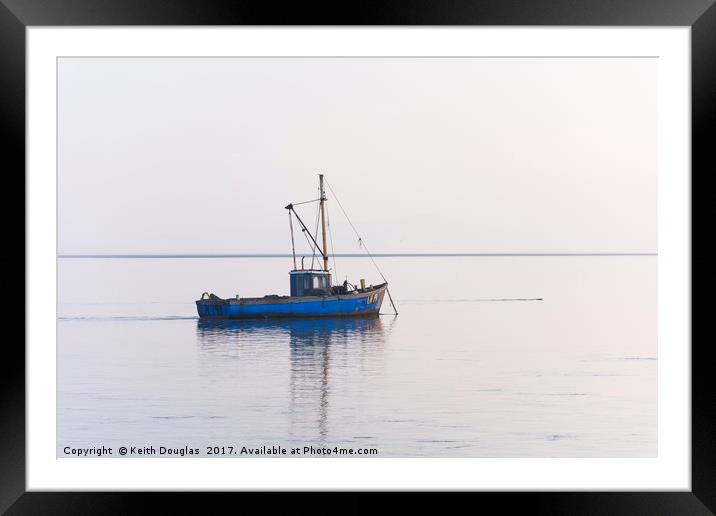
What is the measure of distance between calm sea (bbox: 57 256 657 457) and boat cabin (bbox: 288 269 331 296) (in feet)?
1.04

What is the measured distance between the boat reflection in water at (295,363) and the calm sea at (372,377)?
0.03 meters

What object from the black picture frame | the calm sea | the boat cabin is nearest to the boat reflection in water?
the calm sea

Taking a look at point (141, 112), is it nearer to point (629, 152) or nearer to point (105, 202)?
point (105, 202)

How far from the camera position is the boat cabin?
1059cm

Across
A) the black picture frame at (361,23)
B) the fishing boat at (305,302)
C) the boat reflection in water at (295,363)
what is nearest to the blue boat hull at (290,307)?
the fishing boat at (305,302)

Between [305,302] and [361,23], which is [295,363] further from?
[361,23]

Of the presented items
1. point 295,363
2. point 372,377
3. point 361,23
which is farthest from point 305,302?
point 361,23

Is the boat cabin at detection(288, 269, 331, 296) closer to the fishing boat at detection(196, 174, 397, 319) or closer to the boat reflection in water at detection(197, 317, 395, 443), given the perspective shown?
the fishing boat at detection(196, 174, 397, 319)

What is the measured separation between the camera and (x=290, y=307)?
35.4 ft

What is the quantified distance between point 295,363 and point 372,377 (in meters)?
1.24

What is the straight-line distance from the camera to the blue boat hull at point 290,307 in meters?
10.7

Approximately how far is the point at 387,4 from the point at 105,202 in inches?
157

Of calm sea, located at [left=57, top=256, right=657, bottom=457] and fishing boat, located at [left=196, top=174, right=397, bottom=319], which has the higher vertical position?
fishing boat, located at [left=196, top=174, right=397, bottom=319]

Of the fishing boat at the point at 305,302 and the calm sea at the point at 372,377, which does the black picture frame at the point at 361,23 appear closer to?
the calm sea at the point at 372,377
